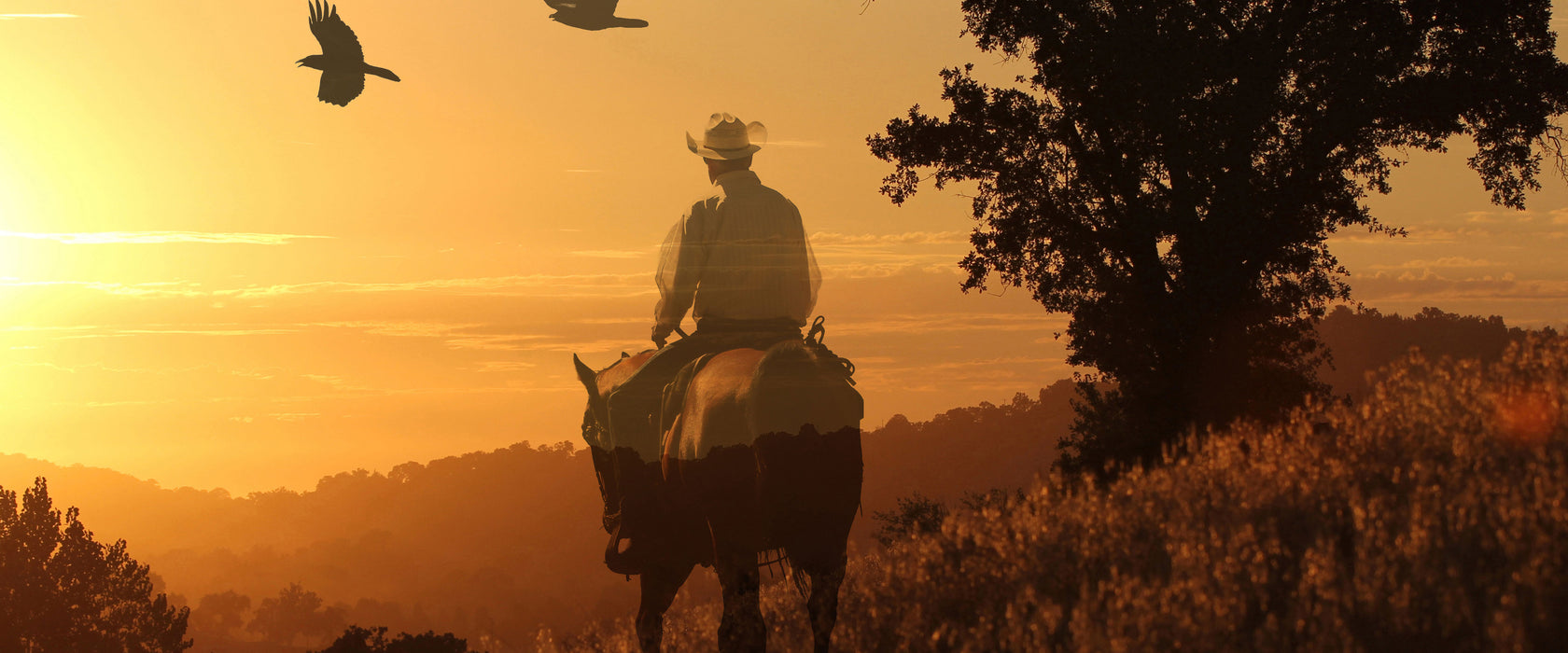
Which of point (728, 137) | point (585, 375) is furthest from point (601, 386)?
point (728, 137)

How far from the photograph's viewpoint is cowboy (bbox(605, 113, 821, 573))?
400 inches

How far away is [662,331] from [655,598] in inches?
103

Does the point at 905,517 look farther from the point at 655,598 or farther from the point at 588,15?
the point at 588,15

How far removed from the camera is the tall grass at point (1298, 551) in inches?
263

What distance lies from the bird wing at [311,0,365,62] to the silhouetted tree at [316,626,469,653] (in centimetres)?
2342

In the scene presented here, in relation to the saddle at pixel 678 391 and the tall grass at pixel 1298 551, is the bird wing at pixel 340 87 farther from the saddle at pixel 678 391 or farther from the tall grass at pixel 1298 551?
the tall grass at pixel 1298 551

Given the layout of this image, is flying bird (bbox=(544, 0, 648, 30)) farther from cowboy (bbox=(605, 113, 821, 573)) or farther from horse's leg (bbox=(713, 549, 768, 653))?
horse's leg (bbox=(713, 549, 768, 653))

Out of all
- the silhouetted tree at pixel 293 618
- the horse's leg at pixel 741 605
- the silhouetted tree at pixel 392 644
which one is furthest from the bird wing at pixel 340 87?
the silhouetted tree at pixel 293 618

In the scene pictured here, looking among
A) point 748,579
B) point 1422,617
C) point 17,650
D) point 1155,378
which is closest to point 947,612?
point 748,579

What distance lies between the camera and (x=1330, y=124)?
54.7ft

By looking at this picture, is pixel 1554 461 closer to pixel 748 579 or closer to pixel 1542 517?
pixel 1542 517

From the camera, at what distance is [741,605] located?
912 cm

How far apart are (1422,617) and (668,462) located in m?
5.85

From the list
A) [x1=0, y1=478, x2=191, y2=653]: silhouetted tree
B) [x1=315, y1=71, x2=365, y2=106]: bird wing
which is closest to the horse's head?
[x1=315, y1=71, x2=365, y2=106]: bird wing
